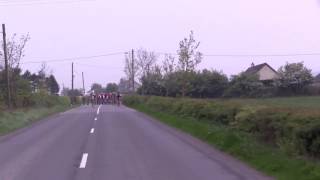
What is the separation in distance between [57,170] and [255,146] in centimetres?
520

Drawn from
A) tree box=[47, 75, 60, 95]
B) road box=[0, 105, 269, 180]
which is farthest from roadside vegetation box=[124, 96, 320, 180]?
tree box=[47, 75, 60, 95]

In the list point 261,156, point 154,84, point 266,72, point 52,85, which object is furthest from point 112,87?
point 261,156

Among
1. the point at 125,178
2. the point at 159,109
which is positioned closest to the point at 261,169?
the point at 125,178

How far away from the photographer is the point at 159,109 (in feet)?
143

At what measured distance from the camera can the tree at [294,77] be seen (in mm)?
59031

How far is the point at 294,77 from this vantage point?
64188 millimetres

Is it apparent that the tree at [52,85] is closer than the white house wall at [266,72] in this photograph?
No

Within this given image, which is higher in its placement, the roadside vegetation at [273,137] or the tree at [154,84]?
the tree at [154,84]

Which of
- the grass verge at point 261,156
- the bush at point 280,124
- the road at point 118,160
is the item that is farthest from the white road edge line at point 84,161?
the bush at point 280,124

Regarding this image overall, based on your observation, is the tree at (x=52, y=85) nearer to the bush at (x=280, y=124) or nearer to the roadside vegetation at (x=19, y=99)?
the roadside vegetation at (x=19, y=99)

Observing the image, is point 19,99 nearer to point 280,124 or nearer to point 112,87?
point 280,124

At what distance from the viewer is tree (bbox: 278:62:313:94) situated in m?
59.0

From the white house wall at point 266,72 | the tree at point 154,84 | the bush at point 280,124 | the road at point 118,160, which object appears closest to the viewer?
the road at point 118,160

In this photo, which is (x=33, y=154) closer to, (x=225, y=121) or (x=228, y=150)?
(x=228, y=150)
